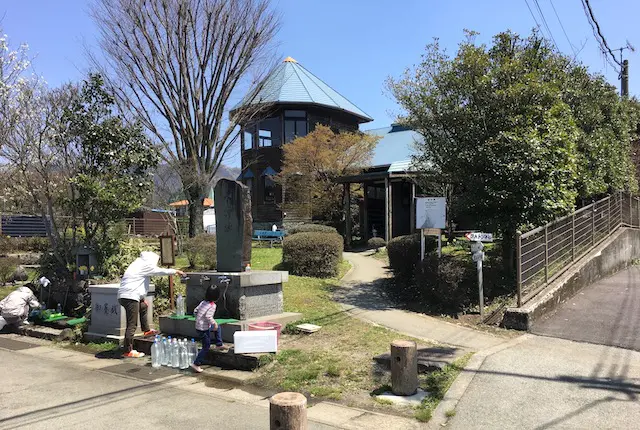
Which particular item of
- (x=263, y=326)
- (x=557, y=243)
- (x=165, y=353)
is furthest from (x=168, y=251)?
(x=557, y=243)

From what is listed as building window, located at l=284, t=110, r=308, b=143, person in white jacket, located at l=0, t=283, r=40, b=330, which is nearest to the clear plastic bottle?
person in white jacket, located at l=0, t=283, r=40, b=330

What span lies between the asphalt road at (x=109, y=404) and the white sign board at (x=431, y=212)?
21.3 feet

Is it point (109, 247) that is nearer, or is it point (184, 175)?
point (109, 247)

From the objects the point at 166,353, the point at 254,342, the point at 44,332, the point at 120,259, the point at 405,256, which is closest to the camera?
the point at 254,342

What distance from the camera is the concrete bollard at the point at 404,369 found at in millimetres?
5383

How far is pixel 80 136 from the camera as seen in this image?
426 inches

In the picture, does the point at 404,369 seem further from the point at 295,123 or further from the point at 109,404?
the point at 295,123

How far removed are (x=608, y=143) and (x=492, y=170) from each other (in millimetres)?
6768

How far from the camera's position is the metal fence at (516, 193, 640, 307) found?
30.0 feet

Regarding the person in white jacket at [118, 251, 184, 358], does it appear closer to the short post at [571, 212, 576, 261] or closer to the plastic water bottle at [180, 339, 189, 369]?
→ the plastic water bottle at [180, 339, 189, 369]

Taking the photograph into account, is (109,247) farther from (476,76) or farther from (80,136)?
(476,76)

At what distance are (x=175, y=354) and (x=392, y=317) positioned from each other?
4229mm

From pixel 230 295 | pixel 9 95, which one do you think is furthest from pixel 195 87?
pixel 230 295

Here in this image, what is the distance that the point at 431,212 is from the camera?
10.9 meters
